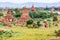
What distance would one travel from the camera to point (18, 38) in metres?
27.5

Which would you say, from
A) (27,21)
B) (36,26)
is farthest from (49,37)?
(27,21)

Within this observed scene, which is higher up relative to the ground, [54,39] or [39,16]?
[54,39]

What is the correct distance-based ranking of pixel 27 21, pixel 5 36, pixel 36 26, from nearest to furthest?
pixel 5 36 → pixel 36 26 → pixel 27 21

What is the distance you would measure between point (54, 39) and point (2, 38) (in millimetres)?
6055

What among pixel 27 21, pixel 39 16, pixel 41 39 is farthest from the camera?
pixel 39 16

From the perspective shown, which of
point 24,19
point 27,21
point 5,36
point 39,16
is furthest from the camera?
point 39,16

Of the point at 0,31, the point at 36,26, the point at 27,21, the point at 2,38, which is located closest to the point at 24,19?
the point at 27,21

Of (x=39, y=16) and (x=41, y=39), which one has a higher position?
(x=41, y=39)

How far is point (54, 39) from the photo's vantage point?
2739cm

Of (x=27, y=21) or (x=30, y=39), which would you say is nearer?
(x=30, y=39)

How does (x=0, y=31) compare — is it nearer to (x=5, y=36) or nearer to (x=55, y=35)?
(x=5, y=36)

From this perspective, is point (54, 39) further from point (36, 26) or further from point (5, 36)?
point (36, 26)

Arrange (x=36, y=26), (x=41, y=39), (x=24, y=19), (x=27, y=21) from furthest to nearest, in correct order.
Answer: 1. (x=24, y=19)
2. (x=27, y=21)
3. (x=36, y=26)
4. (x=41, y=39)

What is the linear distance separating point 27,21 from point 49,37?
49.1ft
